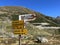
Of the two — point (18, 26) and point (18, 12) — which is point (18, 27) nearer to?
point (18, 26)

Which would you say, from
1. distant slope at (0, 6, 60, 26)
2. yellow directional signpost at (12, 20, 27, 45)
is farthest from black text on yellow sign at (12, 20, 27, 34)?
distant slope at (0, 6, 60, 26)

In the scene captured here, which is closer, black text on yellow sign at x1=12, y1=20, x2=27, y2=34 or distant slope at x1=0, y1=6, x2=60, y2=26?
black text on yellow sign at x1=12, y1=20, x2=27, y2=34

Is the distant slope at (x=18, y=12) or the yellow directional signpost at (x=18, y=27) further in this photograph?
the distant slope at (x=18, y=12)

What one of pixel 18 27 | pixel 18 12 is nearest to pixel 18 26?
pixel 18 27

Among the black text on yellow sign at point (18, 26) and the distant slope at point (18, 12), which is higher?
the distant slope at point (18, 12)

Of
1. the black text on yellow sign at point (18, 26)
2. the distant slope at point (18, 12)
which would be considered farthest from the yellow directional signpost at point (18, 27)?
the distant slope at point (18, 12)

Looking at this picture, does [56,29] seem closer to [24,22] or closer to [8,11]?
[8,11]

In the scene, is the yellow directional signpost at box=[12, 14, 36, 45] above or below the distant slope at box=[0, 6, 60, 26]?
below

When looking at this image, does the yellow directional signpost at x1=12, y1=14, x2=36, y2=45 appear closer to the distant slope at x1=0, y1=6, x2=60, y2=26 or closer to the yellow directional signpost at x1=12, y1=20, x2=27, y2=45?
the yellow directional signpost at x1=12, y1=20, x2=27, y2=45

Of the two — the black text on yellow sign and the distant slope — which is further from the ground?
the distant slope

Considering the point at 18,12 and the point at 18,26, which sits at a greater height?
the point at 18,12

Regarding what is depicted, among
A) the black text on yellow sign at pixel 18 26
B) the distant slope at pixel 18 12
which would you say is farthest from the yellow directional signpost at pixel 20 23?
the distant slope at pixel 18 12

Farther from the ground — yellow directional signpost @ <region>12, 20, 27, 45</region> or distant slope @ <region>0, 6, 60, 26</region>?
distant slope @ <region>0, 6, 60, 26</region>

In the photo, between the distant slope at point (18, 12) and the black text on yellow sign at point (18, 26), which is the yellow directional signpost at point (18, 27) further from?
the distant slope at point (18, 12)
